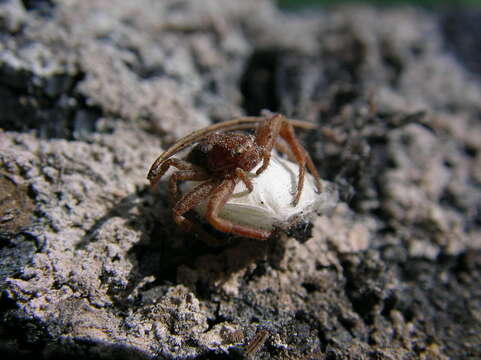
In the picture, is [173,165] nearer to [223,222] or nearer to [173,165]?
[173,165]

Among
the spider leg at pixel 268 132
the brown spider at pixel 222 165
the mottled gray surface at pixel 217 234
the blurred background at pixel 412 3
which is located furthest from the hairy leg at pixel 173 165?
the blurred background at pixel 412 3

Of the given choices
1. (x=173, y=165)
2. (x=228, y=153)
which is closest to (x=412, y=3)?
(x=228, y=153)

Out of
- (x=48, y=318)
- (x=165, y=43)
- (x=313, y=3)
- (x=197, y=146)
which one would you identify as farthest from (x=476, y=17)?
A: (x=48, y=318)

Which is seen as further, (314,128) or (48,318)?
Answer: (314,128)

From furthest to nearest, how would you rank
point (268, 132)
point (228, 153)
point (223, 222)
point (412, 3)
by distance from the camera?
1. point (412, 3)
2. point (268, 132)
3. point (228, 153)
4. point (223, 222)

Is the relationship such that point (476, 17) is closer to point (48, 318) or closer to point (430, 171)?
point (430, 171)

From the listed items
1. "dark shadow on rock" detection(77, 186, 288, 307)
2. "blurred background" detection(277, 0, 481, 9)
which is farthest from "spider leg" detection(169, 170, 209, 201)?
"blurred background" detection(277, 0, 481, 9)

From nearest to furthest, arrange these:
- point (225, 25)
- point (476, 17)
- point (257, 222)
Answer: point (257, 222)
point (225, 25)
point (476, 17)

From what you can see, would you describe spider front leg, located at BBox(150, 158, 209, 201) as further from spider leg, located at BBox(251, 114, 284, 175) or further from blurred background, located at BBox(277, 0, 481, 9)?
blurred background, located at BBox(277, 0, 481, 9)
